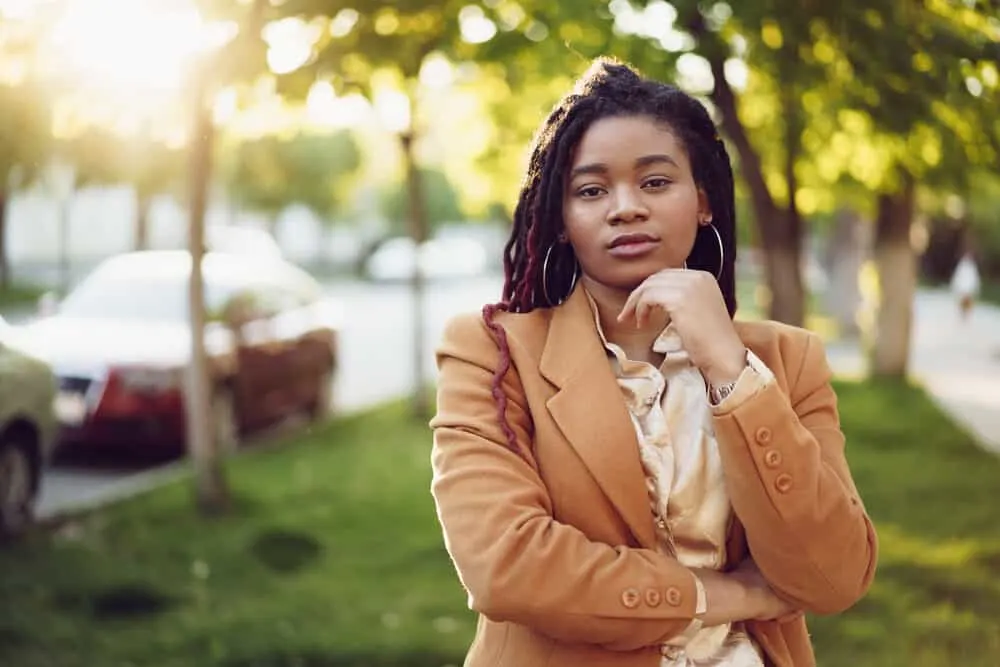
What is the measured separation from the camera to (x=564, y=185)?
7.00 feet

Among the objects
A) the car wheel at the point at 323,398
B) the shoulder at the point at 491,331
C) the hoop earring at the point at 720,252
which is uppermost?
the hoop earring at the point at 720,252

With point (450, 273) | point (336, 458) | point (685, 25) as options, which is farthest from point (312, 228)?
point (685, 25)

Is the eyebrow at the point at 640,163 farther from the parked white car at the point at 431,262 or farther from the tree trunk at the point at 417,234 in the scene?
the parked white car at the point at 431,262

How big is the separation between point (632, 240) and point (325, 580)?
4914 millimetres

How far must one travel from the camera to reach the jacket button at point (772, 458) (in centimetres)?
192

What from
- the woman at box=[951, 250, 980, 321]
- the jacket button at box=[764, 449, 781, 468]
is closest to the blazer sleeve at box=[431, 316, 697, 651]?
the jacket button at box=[764, 449, 781, 468]

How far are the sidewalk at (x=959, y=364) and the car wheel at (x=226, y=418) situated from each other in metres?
6.42

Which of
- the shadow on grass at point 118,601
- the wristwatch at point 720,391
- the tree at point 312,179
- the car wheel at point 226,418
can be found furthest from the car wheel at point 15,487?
the tree at point 312,179

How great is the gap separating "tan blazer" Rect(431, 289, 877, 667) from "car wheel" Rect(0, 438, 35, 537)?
6.05 meters

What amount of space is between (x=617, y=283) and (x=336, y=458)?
336 inches

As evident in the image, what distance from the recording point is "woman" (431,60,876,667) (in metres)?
1.95

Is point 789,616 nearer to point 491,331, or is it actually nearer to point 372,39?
point 491,331

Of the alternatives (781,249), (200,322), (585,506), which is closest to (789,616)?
(585,506)

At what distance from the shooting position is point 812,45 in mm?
5238
